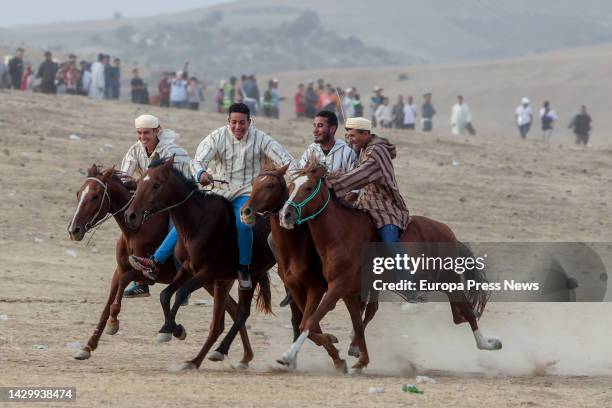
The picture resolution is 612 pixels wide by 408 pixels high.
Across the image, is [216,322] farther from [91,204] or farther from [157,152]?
[157,152]

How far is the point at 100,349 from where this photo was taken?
1266 centimetres

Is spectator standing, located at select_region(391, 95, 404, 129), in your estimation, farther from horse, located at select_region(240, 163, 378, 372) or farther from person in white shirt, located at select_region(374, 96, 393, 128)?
horse, located at select_region(240, 163, 378, 372)

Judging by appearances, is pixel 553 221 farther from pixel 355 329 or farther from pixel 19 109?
pixel 355 329

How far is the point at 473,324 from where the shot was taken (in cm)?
1230

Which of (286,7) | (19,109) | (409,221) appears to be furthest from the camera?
(286,7)

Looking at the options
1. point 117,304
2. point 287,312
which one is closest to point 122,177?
point 117,304

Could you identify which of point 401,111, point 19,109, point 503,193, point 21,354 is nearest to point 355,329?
point 21,354

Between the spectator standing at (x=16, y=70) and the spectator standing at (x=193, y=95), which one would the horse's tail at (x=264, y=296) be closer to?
the spectator standing at (x=16, y=70)

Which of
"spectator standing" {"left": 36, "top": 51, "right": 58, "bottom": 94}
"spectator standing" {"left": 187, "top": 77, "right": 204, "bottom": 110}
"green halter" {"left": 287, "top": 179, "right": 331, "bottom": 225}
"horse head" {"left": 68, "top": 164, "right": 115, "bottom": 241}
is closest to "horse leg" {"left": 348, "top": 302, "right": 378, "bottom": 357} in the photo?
"green halter" {"left": 287, "top": 179, "right": 331, "bottom": 225}

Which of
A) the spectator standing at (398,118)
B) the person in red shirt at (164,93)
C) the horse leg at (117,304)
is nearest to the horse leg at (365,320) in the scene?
the horse leg at (117,304)

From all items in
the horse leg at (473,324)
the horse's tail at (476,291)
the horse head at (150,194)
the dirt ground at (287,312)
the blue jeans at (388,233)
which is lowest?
the dirt ground at (287,312)

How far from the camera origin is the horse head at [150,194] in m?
11.3

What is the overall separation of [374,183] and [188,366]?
2.13m

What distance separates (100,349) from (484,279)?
344 cm
